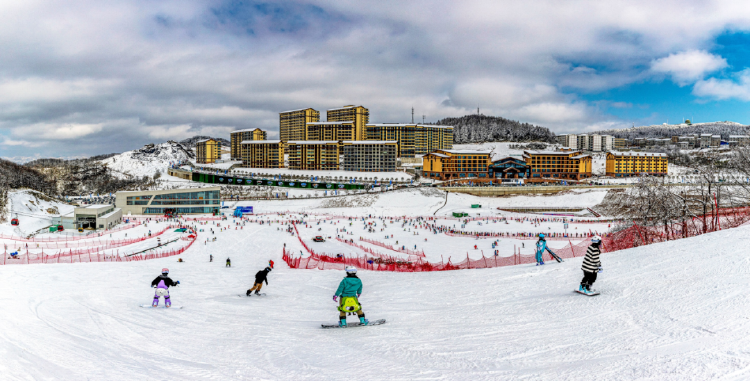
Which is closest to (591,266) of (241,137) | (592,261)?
(592,261)

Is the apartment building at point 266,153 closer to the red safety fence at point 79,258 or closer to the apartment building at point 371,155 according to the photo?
the apartment building at point 371,155

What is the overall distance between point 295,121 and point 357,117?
79.4 ft

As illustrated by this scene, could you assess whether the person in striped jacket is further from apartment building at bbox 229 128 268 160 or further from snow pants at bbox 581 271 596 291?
apartment building at bbox 229 128 268 160

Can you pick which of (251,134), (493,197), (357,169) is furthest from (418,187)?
(251,134)

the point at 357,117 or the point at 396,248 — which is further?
the point at 357,117

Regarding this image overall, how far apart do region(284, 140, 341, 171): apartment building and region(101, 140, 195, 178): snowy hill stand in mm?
46784

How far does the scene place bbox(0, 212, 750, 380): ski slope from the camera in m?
5.19

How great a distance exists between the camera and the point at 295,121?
147750mm

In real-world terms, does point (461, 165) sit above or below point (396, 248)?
above

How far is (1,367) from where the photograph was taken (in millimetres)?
5281

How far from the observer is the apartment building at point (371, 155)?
339 feet

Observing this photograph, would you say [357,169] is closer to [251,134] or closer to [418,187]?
[418,187]

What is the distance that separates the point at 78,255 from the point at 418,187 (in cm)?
5661

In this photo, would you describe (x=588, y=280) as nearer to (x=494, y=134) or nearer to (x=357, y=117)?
(x=357, y=117)
